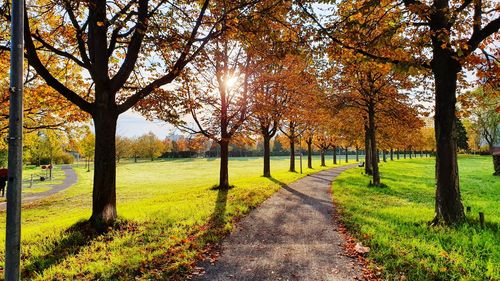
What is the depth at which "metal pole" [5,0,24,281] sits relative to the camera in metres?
3.36

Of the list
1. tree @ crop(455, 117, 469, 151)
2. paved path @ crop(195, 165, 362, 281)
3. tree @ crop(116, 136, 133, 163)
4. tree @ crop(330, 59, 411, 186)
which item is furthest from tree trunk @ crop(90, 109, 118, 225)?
tree @ crop(455, 117, 469, 151)

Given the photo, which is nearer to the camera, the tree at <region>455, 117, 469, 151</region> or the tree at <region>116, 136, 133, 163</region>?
the tree at <region>455, 117, 469, 151</region>

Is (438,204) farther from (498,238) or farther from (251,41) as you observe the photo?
(251,41)

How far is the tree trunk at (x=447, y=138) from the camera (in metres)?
7.21

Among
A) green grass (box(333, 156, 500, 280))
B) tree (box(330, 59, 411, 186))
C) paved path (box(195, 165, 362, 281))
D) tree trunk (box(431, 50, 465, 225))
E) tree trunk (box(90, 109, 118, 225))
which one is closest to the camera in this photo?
green grass (box(333, 156, 500, 280))

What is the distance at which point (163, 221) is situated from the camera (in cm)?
815

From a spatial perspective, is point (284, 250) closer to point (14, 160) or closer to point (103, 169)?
point (14, 160)

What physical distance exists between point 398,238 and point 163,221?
19.4 feet

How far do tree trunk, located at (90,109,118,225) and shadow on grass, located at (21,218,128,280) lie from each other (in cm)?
33

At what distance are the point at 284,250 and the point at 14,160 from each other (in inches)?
184

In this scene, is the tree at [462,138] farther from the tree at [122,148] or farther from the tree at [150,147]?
the tree at [122,148]

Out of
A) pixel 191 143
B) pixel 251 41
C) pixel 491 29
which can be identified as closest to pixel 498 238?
pixel 491 29

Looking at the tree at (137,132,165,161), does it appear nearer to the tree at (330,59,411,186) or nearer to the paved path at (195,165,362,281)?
the tree at (330,59,411,186)

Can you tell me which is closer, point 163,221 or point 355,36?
point 355,36
